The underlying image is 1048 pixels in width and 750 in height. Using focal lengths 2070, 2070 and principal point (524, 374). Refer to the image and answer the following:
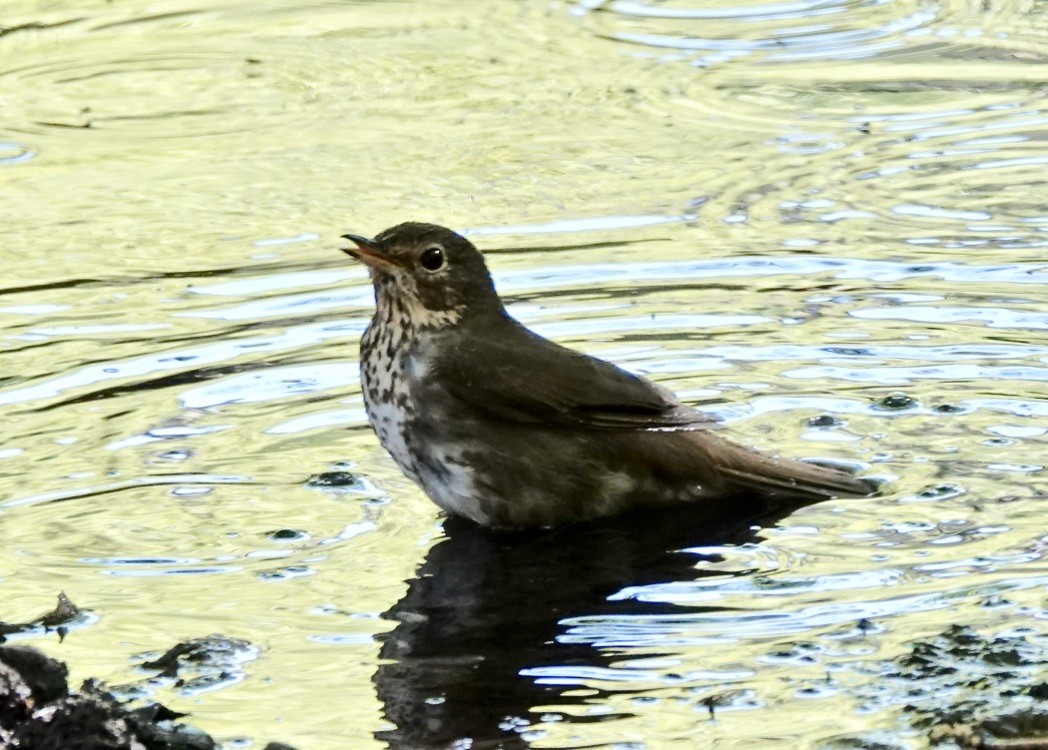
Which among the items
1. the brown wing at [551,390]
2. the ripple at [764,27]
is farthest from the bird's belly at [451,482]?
the ripple at [764,27]

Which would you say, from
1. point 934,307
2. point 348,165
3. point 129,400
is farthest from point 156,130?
point 934,307

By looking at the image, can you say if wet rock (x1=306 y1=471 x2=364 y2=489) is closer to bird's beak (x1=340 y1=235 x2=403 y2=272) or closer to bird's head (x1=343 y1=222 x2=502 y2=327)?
bird's head (x1=343 y1=222 x2=502 y2=327)

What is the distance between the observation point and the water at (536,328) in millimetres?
5832

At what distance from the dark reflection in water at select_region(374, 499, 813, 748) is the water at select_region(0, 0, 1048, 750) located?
2 cm

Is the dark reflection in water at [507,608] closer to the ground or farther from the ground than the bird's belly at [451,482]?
closer to the ground

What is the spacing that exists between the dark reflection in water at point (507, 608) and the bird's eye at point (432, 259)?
931 mm

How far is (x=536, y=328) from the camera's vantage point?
9.14m

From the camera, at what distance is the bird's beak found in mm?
7395

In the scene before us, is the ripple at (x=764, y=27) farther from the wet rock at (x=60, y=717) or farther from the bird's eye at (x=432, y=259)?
the wet rock at (x=60, y=717)

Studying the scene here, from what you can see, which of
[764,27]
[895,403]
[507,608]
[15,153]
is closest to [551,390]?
[507,608]

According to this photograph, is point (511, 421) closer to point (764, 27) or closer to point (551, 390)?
point (551, 390)

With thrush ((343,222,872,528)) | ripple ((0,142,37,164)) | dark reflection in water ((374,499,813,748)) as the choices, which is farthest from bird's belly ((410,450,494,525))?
ripple ((0,142,37,164))

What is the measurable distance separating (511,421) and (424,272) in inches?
25.5

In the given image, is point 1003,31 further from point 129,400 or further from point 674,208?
point 129,400
